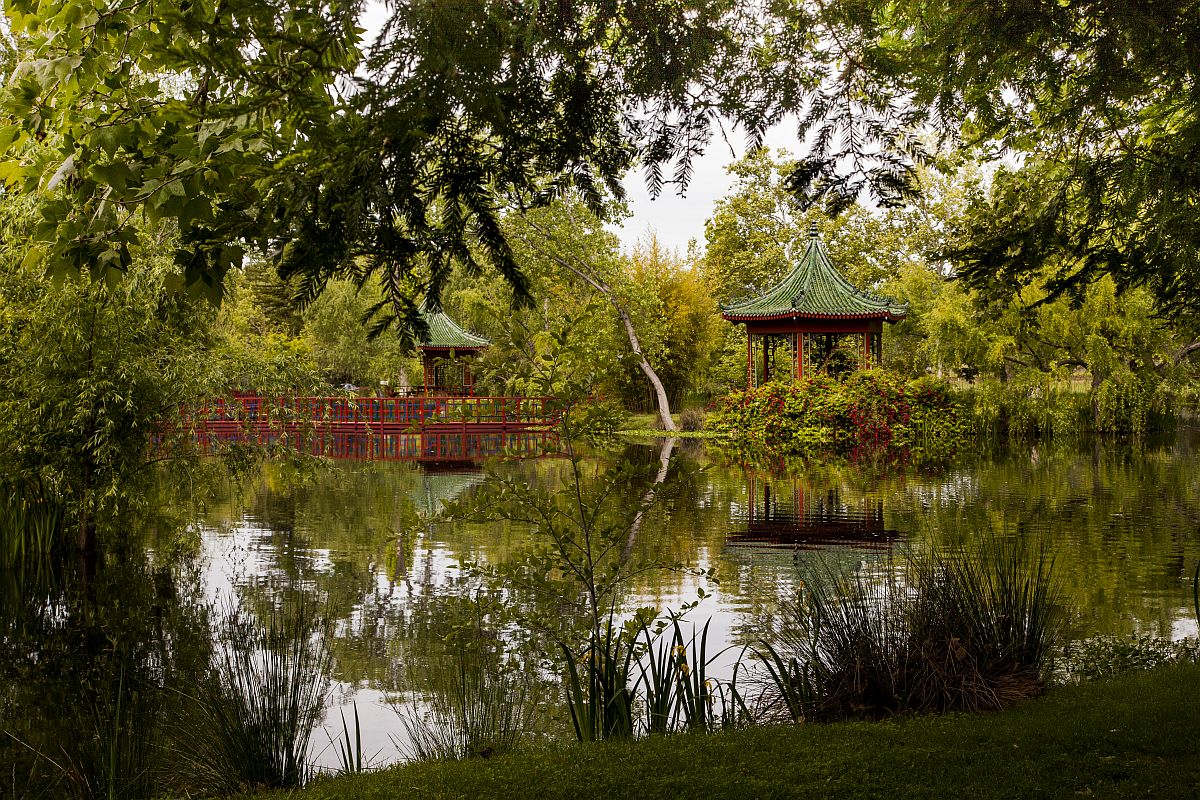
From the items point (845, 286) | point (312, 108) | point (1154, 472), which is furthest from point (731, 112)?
point (845, 286)

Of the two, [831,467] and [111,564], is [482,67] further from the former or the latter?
[831,467]

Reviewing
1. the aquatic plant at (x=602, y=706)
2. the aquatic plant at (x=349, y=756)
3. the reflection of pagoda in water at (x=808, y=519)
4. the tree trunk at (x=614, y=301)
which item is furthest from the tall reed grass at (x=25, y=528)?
the tree trunk at (x=614, y=301)

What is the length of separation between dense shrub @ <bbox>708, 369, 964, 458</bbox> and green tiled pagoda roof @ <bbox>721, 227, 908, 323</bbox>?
1814mm

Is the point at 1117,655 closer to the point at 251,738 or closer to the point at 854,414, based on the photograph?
the point at 251,738

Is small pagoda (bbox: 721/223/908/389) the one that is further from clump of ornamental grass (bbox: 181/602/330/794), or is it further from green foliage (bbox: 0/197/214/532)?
clump of ornamental grass (bbox: 181/602/330/794)

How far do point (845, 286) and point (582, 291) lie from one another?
8.77 meters

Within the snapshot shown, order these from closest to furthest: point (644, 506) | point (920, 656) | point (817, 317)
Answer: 1. point (920, 656)
2. point (644, 506)
3. point (817, 317)

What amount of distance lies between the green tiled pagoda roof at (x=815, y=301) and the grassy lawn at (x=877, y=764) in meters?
20.7

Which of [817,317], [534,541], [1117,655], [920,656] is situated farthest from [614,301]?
[920,656]

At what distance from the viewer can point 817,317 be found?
79.7 feet

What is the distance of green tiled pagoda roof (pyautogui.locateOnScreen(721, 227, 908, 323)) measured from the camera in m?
24.2

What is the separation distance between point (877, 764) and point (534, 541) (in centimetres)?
Answer: 570

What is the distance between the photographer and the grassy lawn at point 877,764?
10.6ft

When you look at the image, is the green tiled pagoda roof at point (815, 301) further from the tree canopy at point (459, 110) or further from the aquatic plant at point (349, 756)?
the aquatic plant at point (349, 756)
